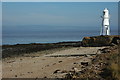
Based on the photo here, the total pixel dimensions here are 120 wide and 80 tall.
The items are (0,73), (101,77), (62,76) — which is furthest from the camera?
(0,73)

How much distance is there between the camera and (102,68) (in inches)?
615

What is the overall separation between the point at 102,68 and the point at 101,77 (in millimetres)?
1783

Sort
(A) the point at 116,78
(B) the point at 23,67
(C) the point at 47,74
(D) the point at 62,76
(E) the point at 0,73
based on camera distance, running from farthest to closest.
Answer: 1. (B) the point at 23,67
2. (E) the point at 0,73
3. (C) the point at 47,74
4. (D) the point at 62,76
5. (A) the point at 116,78

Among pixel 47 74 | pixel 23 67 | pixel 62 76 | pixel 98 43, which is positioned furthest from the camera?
pixel 98 43

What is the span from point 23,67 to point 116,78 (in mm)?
8870

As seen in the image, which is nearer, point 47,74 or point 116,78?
point 116,78

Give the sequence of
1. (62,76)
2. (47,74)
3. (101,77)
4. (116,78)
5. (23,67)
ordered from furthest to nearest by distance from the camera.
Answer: (23,67) → (47,74) → (62,76) → (101,77) → (116,78)

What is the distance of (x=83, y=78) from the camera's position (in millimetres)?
13609

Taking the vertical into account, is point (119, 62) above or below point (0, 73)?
above

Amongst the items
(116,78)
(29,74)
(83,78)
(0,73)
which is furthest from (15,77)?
(116,78)

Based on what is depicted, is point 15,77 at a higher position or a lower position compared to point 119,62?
lower

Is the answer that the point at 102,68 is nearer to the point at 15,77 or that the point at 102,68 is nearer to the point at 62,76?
the point at 62,76

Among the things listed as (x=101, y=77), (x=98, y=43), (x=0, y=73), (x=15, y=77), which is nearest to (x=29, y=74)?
(x=15, y=77)

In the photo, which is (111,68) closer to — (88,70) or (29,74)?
(88,70)
